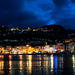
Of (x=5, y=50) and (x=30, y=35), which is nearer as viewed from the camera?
(x=5, y=50)

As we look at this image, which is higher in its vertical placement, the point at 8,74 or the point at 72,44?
the point at 72,44

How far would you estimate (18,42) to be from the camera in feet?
465

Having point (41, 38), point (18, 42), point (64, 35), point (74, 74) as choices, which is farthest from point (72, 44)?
point (74, 74)

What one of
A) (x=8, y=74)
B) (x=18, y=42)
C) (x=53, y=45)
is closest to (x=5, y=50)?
(x=18, y=42)

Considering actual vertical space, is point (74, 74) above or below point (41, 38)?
below

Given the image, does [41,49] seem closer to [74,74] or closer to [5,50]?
[5,50]

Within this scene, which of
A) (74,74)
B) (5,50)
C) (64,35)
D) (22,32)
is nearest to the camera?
(74,74)

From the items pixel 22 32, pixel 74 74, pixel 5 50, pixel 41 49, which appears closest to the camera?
pixel 74 74

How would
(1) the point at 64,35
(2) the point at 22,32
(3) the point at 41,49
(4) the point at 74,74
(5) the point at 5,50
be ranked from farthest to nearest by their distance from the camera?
(1) the point at 64,35 < (2) the point at 22,32 < (3) the point at 41,49 < (5) the point at 5,50 < (4) the point at 74,74

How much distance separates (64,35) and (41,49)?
86.5 feet

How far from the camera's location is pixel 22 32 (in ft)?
507

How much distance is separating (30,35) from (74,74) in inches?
4945

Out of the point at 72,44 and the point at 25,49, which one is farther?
the point at 72,44

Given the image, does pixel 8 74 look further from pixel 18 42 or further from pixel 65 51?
pixel 65 51
